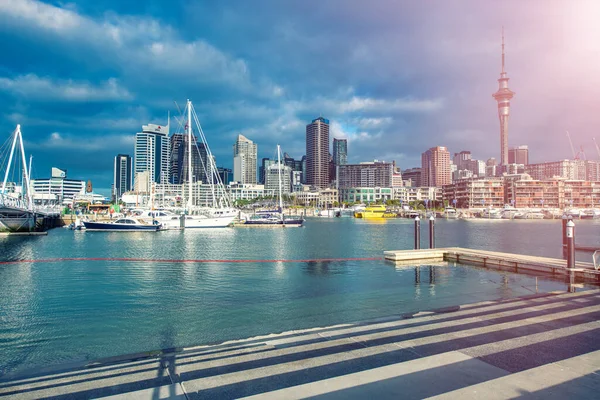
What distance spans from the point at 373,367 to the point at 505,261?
72.8ft

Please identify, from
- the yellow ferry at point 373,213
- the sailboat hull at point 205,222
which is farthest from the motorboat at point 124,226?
the yellow ferry at point 373,213

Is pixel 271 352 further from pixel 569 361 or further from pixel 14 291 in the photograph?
pixel 14 291

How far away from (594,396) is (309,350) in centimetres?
544

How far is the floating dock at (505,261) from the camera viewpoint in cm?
1913

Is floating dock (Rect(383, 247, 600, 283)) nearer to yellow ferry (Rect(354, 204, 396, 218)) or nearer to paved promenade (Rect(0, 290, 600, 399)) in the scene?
paved promenade (Rect(0, 290, 600, 399))

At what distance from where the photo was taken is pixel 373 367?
7746 millimetres

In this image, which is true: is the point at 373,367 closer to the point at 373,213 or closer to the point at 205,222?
the point at 205,222

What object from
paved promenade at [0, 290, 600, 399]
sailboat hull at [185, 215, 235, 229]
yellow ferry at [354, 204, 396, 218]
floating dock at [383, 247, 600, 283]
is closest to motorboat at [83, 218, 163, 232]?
sailboat hull at [185, 215, 235, 229]

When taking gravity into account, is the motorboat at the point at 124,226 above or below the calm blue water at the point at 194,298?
above

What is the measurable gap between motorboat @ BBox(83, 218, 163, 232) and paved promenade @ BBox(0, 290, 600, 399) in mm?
72577

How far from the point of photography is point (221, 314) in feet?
53.3

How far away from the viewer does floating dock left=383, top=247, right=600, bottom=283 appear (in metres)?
19.1

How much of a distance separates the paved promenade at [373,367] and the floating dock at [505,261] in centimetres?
963

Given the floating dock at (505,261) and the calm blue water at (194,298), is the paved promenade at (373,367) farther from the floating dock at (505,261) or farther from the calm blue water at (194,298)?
the floating dock at (505,261)
